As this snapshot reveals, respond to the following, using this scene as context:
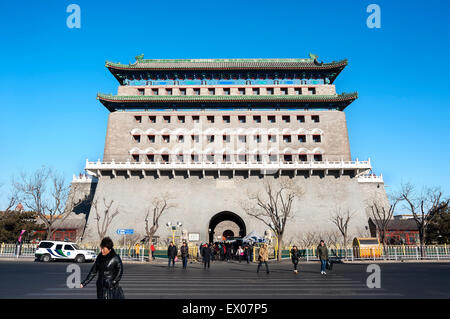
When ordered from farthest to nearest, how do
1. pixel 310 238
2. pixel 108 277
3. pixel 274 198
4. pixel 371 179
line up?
1. pixel 371 179
2. pixel 274 198
3. pixel 310 238
4. pixel 108 277

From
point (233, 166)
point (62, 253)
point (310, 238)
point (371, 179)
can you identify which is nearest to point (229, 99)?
point (233, 166)

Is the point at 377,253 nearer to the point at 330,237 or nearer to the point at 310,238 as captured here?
the point at 330,237

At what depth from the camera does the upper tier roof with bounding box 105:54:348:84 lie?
41.1m

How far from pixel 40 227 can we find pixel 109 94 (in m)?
17.1

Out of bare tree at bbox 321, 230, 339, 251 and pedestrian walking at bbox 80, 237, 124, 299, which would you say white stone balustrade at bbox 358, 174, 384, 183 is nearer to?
bare tree at bbox 321, 230, 339, 251

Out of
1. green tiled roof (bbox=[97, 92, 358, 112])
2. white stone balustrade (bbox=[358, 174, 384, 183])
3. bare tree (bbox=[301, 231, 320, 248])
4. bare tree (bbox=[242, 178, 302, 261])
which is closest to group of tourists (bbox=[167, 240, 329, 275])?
bare tree (bbox=[242, 178, 302, 261])

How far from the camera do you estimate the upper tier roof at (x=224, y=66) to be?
41.1 meters

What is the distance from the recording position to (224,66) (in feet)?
136

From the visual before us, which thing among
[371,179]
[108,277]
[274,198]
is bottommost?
[108,277]

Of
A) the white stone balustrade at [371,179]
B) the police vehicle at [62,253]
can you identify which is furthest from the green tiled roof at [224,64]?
the police vehicle at [62,253]

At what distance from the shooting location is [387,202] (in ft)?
127
